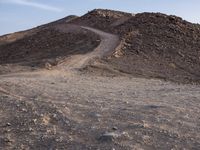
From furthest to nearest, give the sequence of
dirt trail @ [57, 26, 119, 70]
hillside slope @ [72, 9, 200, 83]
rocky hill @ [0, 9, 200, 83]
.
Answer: rocky hill @ [0, 9, 200, 83]
dirt trail @ [57, 26, 119, 70]
hillside slope @ [72, 9, 200, 83]

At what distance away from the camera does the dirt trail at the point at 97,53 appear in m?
19.6

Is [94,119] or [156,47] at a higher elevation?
[156,47]

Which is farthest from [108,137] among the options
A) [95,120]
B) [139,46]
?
[139,46]

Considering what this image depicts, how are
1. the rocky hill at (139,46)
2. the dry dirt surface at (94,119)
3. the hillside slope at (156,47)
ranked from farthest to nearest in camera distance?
the rocky hill at (139,46)
the hillside slope at (156,47)
the dry dirt surface at (94,119)

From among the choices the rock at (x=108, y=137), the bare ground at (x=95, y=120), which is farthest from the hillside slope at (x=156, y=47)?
the rock at (x=108, y=137)

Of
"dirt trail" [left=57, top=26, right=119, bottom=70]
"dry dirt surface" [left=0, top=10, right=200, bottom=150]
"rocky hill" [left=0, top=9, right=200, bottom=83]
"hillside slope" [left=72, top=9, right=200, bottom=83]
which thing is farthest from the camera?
"rocky hill" [left=0, top=9, right=200, bottom=83]

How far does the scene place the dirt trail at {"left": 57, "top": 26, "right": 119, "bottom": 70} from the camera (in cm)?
1960

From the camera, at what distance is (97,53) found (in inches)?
859

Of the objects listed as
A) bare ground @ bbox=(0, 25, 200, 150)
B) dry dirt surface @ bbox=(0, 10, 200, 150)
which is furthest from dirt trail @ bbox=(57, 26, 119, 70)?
bare ground @ bbox=(0, 25, 200, 150)

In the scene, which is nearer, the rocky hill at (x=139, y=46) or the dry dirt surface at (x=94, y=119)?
the dry dirt surface at (x=94, y=119)

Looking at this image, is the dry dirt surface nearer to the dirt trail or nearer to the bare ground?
the bare ground

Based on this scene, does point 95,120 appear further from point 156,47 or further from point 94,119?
point 156,47

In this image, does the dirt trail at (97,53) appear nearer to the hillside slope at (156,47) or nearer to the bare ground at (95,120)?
the hillside slope at (156,47)

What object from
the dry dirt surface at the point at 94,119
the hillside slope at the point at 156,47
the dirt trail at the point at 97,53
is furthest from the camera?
the dirt trail at the point at 97,53
